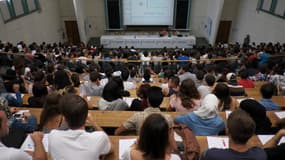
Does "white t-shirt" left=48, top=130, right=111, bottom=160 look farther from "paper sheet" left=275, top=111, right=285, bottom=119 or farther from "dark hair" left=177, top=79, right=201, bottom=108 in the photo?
"paper sheet" left=275, top=111, right=285, bottom=119

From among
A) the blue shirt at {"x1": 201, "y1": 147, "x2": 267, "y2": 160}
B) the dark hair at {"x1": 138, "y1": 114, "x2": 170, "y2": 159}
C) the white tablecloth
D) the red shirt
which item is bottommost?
the white tablecloth

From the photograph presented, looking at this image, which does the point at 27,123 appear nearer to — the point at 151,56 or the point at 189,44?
the point at 151,56

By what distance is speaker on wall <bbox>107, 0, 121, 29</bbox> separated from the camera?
568 inches

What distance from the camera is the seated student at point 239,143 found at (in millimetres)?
1634

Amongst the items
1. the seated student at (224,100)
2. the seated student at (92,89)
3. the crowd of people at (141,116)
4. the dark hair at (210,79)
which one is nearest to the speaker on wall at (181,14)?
the crowd of people at (141,116)

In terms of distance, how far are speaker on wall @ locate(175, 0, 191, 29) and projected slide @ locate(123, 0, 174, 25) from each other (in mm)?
402

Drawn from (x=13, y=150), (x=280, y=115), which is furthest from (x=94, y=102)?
(x=280, y=115)

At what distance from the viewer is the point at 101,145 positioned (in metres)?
1.78

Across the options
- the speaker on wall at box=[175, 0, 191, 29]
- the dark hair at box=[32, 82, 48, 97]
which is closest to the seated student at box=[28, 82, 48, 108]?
the dark hair at box=[32, 82, 48, 97]

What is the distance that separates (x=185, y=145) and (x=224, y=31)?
14590 millimetres

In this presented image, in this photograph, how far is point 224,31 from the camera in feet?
49.8

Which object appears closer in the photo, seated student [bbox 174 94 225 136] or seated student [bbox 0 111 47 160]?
seated student [bbox 0 111 47 160]

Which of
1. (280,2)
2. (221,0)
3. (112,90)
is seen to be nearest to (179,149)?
(112,90)

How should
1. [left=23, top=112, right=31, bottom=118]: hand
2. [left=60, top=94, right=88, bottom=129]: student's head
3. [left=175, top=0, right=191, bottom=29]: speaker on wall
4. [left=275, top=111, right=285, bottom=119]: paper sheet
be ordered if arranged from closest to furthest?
[left=60, top=94, right=88, bottom=129]: student's head
[left=23, top=112, right=31, bottom=118]: hand
[left=275, top=111, right=285, bottom=119]: paper sheet
[left=175, top=0, right=191, bottom=29]: speaker on wall
